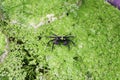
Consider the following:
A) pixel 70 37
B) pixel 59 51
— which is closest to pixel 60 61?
pixel 59 51

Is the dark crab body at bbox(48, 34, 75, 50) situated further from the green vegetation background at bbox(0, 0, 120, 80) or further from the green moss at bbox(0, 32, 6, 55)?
the green moss at bbox(0, 32, 6, 55)

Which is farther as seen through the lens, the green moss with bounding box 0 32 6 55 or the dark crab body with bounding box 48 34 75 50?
the dark crab body with bounding box 48 34 75 50

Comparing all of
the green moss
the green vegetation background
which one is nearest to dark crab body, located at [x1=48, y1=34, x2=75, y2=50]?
the green vegetation background

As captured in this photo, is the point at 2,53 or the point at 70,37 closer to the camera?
the point at 2,53

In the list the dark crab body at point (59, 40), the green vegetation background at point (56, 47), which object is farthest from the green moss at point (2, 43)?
the dark crab body at point (59, 40)

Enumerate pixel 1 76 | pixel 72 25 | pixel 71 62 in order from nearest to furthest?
1. pixel 1 76
2. pixel 71 62
3. pixel 72 25

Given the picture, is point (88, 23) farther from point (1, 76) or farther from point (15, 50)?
point (1, 76)

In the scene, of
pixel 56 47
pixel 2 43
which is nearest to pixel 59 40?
pixel 56 47

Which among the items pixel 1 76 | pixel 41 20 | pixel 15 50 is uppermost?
pixel 41 20
